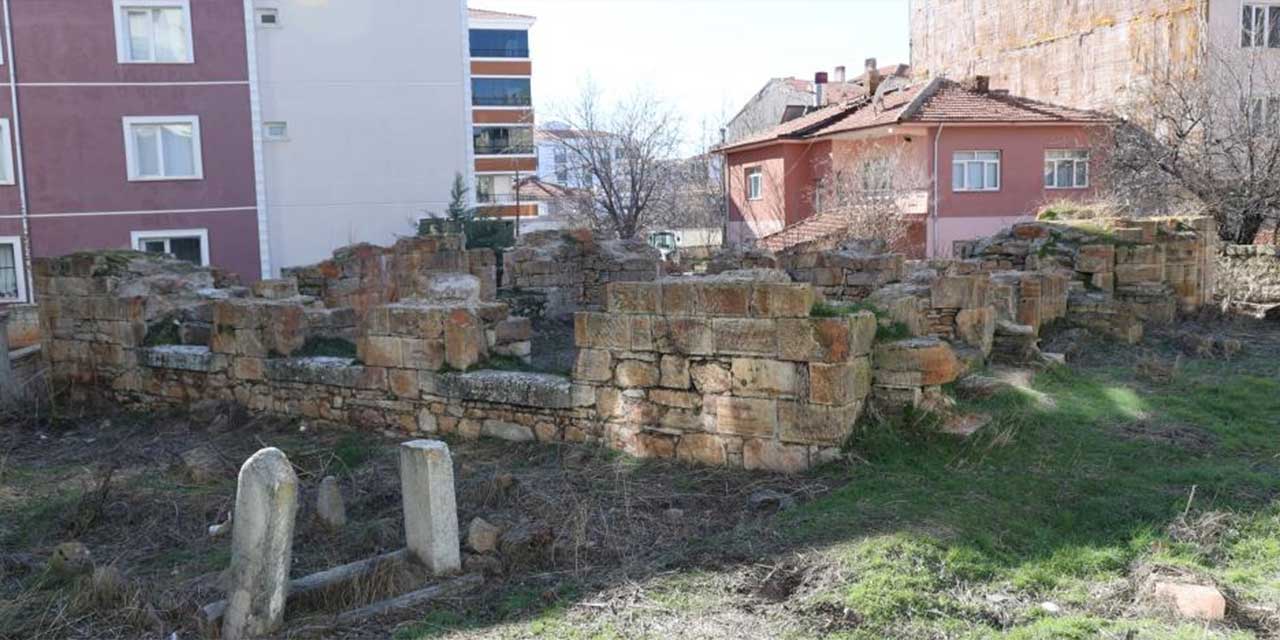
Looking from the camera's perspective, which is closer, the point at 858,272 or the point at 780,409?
the point at 780,409

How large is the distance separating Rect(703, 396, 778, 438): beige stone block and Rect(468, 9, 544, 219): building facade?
138ft

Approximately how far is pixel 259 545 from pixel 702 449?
9.66 ft

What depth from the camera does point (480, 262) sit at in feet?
47.6

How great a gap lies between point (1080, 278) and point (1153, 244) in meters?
1.12

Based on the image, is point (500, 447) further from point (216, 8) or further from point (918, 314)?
point (216, 8)

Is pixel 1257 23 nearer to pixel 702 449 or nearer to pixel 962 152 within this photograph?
pixel 962 152

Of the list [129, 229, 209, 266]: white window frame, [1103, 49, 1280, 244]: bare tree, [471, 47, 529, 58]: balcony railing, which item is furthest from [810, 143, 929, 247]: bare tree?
[471, 47, 529, 58]: balcony railing

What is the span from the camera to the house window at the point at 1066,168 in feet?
89.3

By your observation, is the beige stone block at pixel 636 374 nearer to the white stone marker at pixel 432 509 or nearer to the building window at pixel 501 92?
the white stone marker at pixel 432 509

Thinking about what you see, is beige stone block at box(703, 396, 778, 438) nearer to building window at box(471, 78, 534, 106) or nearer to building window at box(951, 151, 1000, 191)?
building window at box(951, 151, 1000, 191)

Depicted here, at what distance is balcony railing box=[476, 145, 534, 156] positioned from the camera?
159 feet

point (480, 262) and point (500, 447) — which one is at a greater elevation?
point (480, 262)

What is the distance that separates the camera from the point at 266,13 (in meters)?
24.2

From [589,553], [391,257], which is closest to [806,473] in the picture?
[589,553]
